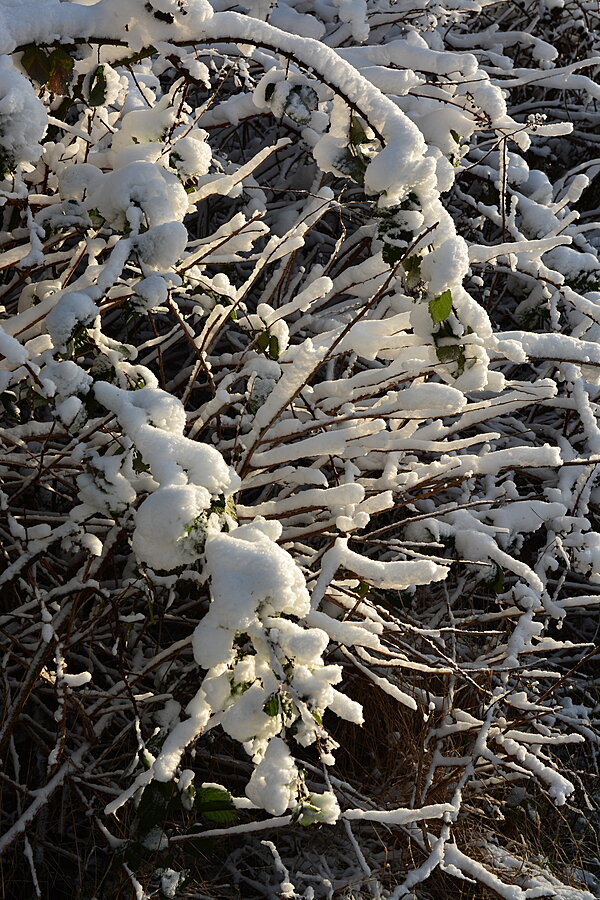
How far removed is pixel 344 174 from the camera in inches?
50.4

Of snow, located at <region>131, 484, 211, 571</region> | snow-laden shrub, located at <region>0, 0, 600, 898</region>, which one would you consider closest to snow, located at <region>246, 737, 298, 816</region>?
snow-laden shrub, located at <region>0, 0, 600, 898</region>

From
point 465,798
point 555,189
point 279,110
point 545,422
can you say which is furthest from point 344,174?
point 555,189

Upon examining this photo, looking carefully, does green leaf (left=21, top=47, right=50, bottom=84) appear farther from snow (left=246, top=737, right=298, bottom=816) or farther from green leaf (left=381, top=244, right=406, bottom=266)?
snow (left=246, top=737, right=298, bottom=816)

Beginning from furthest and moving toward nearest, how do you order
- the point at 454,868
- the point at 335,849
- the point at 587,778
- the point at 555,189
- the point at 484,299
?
1. the point at 555,189
2. the point at 484,299
3. the point at 587,778
4. the point at 335,849
5. the point at 454,868

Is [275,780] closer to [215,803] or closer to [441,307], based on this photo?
[215,803]

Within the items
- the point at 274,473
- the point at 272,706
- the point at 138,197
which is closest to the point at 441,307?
the point at 138,197

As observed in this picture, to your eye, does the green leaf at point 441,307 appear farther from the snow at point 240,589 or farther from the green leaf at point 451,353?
the snow at point 240,589

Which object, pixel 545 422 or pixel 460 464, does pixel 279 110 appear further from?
pixel 545 422

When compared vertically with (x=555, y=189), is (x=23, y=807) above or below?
below

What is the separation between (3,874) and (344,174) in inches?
56.3

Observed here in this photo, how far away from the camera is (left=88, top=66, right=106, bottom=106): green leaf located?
1.31 metres

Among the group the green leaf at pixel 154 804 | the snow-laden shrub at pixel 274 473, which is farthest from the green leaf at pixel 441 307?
the green leaf at pixel 154 804

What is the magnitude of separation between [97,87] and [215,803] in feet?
3.69

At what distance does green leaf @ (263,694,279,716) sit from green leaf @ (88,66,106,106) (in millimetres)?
971
